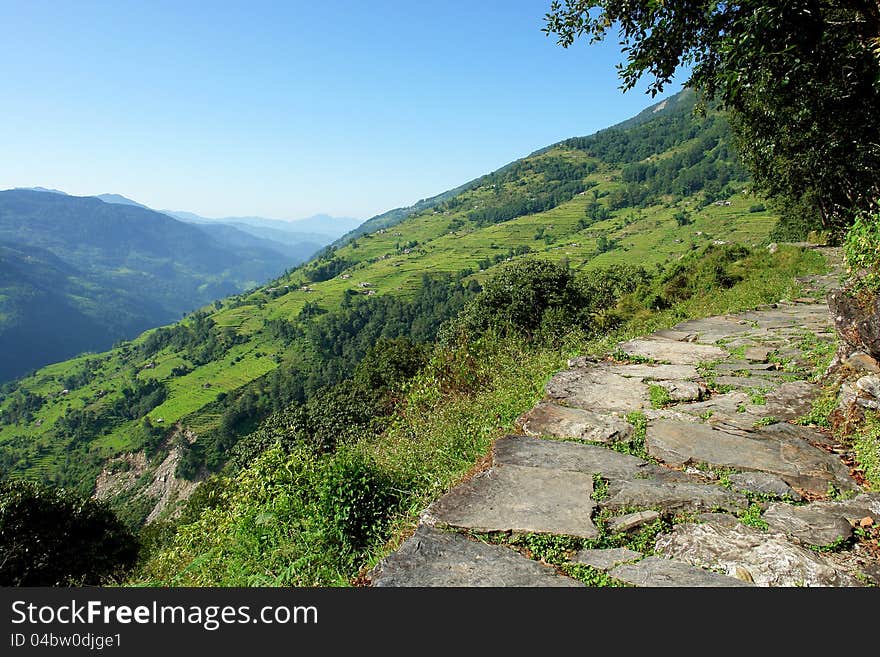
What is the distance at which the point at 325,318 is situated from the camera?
112 m

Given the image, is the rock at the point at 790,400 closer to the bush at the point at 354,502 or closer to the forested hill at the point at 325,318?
the bush at the point at 354,502

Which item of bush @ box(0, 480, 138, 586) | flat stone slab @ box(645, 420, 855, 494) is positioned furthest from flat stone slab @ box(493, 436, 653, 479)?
bush @ box(0, 480, 138, 586)

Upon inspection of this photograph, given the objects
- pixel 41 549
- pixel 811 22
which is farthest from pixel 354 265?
pixel 811 22

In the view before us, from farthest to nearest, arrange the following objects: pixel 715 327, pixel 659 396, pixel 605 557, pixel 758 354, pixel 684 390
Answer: pixel 715 327 < pixel 758 354 < pixel 684 390 < pixel 659 396 < pixel 605 557

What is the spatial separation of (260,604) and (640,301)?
16236mm

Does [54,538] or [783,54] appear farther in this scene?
[54,538]

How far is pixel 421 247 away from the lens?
557 feet

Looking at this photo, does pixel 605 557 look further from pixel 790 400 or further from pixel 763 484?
pixel 790 400

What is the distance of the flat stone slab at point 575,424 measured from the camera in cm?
479

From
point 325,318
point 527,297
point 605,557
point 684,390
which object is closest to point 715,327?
point 684,390

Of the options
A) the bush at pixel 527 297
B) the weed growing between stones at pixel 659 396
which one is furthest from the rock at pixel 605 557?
the bush at pixel 527 297

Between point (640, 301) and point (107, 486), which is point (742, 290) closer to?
point (640, 301)

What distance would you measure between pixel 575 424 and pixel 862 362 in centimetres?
280

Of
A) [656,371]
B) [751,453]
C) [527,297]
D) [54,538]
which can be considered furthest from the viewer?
[527,297]
